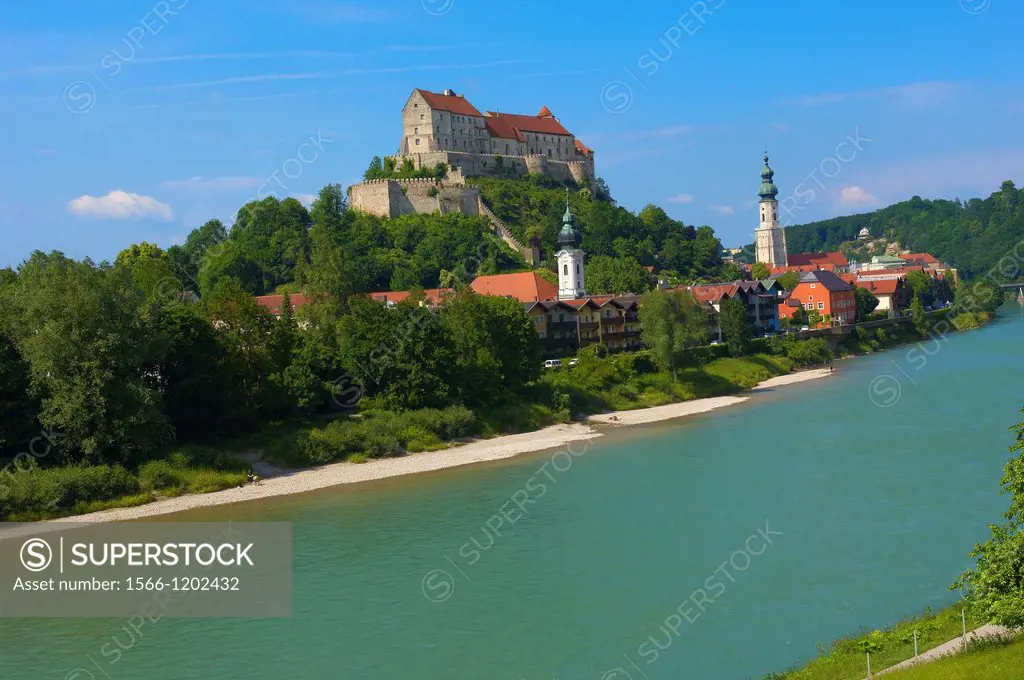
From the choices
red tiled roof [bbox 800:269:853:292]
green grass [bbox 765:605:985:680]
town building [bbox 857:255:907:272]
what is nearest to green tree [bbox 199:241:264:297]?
red tiled roof [bbox 800:269:853:292]

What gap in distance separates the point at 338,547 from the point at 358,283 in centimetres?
2955

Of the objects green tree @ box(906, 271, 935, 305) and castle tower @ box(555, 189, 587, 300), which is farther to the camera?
green tree @ box(906, 271, 935, 305)

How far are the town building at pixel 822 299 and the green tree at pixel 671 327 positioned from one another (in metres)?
27.2

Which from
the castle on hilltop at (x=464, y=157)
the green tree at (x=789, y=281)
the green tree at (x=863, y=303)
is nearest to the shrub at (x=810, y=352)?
the green tree at (x=863, y=303)

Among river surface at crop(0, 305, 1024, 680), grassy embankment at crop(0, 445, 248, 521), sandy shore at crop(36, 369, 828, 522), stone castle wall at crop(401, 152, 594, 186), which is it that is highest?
stone castle wall at crop(401, 152, 594, 186)

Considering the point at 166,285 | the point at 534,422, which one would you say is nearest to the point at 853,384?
the point at 534,422

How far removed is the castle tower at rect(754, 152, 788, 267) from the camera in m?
134

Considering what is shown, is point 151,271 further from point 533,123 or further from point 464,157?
point 533,123

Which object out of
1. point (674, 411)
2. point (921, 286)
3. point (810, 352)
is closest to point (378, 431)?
point (674, 411)

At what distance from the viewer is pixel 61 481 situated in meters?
29.7

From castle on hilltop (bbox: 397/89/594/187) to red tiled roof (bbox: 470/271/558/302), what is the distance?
27655mm

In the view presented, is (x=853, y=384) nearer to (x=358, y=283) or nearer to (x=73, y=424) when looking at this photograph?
(x=358, y=283)

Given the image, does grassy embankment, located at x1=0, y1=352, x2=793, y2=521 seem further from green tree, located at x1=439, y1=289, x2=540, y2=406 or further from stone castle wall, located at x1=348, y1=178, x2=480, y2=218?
stone castle wall, located at x1=348, y1=178, x2=480, y2=218

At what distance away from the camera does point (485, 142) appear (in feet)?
316
